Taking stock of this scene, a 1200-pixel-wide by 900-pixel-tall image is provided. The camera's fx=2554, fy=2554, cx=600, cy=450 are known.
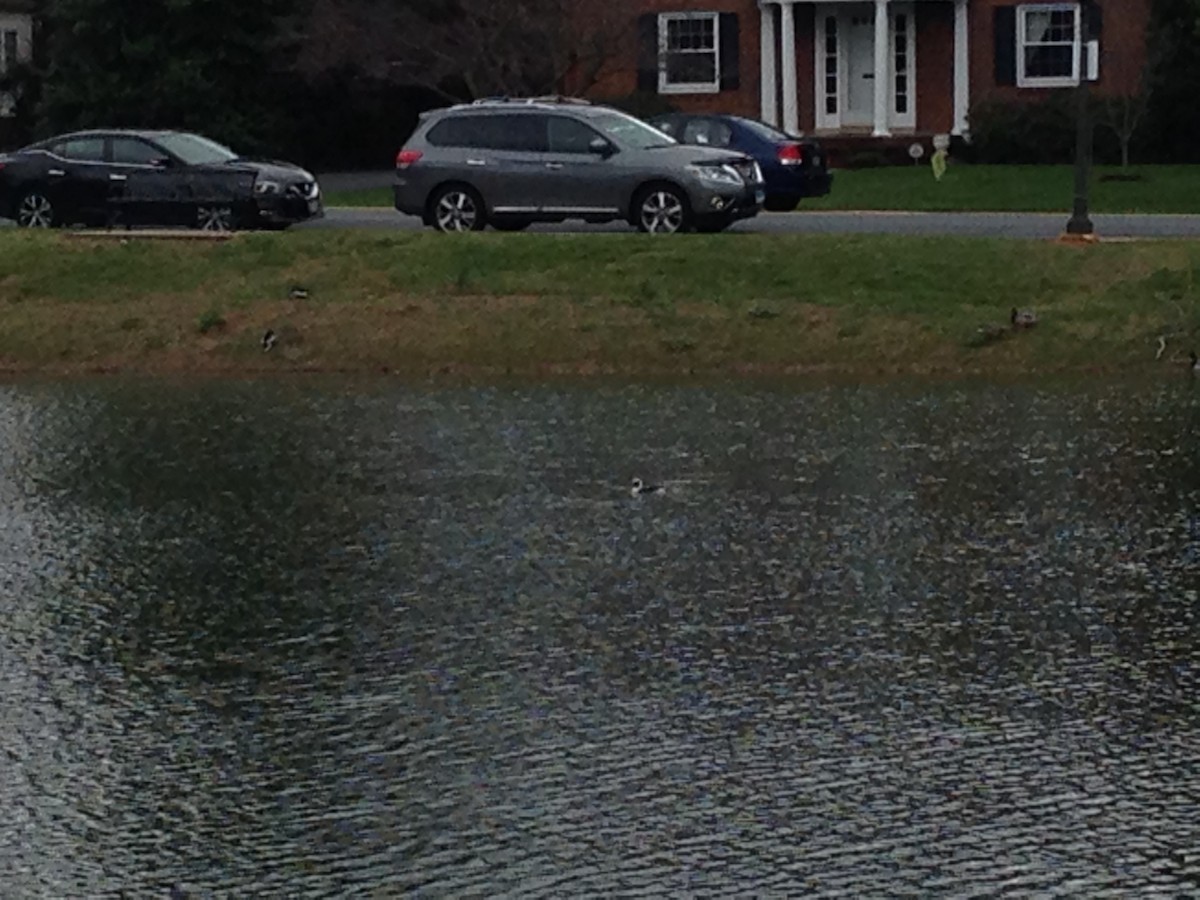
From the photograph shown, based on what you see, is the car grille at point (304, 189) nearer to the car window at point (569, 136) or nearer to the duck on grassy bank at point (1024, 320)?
the car window at point (569, 136)

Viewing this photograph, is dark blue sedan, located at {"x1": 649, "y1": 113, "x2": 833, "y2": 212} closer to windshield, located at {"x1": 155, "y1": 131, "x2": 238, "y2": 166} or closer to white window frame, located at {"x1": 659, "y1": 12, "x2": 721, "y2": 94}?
windshield, located at {"x1": 155, "y1": 131, "x2": 238, "y2": 166}

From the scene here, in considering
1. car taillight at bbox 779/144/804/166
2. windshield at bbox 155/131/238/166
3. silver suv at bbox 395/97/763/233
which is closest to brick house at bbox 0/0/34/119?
windshield at bbox 155/131/238/166

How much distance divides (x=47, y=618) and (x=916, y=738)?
4802 millimetres

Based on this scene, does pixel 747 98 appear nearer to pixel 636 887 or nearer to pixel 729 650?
pixel 729 650

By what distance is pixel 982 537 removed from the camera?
568 inches

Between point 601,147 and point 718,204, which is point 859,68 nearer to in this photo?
point 601,147

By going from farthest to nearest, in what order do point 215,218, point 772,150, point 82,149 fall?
1. point 772,150
2. point 82,149
3. point 215,218

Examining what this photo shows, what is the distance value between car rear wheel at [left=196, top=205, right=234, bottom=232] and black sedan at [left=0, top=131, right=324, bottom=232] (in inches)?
0.5

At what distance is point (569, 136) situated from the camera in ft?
96.0

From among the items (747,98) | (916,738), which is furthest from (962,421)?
(747,98)

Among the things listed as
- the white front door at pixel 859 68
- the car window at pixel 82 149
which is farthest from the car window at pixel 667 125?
the white front door at pixel 859 68

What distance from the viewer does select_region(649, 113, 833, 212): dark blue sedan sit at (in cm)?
3441

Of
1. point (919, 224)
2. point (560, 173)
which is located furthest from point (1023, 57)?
point (560, 173)

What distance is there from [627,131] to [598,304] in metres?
5.40
